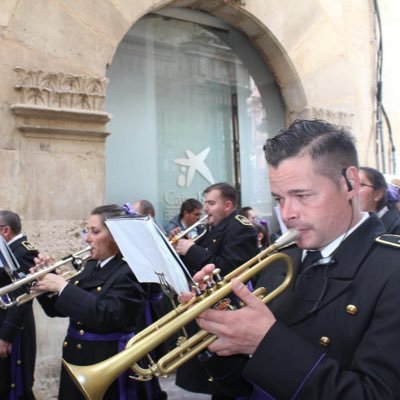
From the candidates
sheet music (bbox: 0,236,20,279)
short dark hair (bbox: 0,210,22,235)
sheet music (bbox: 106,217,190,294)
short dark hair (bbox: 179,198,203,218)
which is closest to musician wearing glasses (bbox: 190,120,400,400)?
sheet music (bbox: 106,217,190,294)

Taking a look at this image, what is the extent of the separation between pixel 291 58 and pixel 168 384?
15.5ft

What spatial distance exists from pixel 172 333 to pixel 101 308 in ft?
4.75

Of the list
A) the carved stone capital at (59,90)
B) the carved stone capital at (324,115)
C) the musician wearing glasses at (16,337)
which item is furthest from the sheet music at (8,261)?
the carved stone capital at (324,115)

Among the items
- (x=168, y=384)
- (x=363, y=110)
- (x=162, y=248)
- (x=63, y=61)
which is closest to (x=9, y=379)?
(x=168, y=384)

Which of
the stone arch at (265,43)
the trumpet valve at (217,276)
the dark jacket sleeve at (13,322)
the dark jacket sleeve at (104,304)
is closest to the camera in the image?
the trumpet valve at (217,276)

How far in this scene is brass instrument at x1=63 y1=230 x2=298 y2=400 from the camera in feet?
5.22

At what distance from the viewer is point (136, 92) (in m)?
6.66

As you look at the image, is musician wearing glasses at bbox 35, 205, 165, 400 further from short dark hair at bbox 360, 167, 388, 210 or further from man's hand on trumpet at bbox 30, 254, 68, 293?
short dark hair at bbox 360, 167, 388, 210

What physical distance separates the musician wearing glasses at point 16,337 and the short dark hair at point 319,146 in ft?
8.55

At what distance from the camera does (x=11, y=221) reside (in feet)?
14.0

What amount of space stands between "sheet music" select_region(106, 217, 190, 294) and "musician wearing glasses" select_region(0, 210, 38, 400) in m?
1.65

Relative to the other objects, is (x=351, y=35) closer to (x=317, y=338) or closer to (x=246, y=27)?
(x=246, y=27)

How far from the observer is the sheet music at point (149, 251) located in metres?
1.96

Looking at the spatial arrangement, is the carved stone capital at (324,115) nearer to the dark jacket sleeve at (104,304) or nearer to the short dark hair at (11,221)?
the short dark hair at (11,221)
